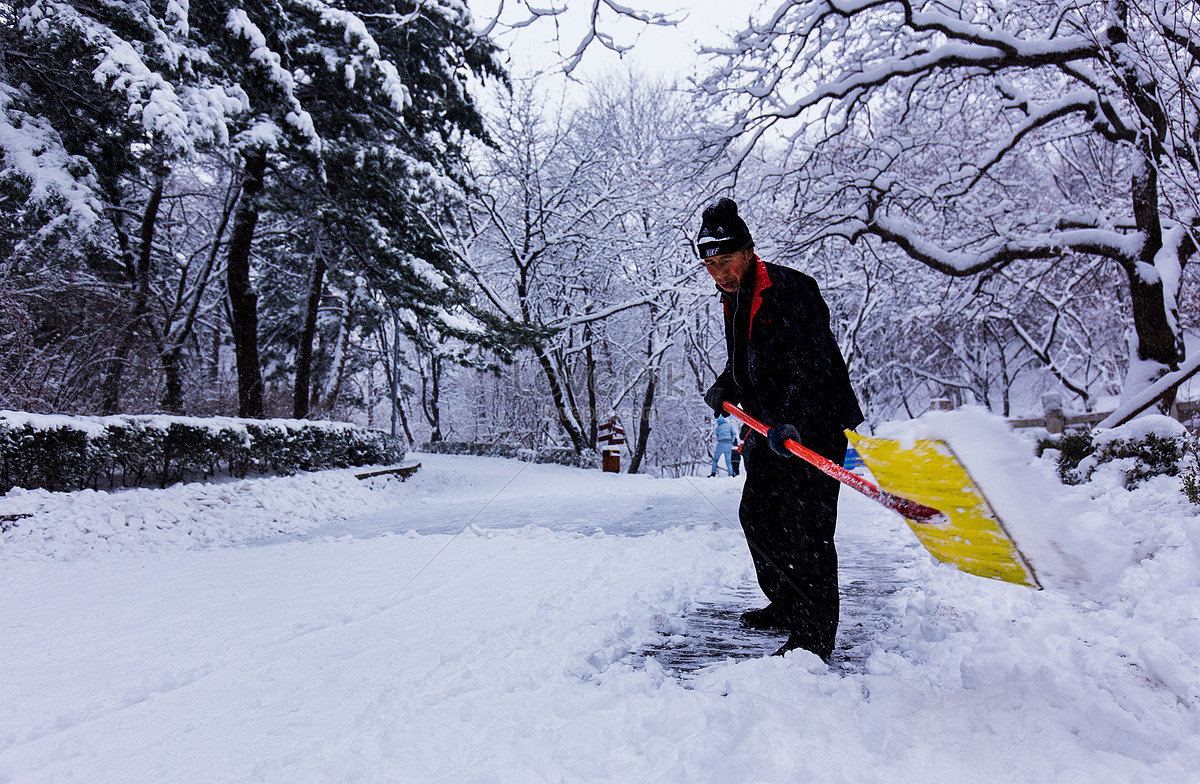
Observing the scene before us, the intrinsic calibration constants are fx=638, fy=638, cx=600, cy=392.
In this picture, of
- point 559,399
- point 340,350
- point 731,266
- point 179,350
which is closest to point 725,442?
point 559,399

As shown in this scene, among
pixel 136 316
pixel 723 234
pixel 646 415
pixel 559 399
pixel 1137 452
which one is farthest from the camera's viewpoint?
pixel 646 415

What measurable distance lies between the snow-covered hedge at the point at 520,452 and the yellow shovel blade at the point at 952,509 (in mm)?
15685

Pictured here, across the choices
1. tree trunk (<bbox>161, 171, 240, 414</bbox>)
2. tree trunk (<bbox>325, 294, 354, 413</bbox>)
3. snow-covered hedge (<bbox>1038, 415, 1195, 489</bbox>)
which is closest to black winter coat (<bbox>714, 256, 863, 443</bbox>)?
snow-covered hedge (<bbox>1038, 415, 1195, 489</bbox>)

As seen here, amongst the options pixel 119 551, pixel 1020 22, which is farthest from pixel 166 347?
pixel 1020 22

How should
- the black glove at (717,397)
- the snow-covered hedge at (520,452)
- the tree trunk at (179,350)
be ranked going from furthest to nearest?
the snow-covered hedge at (520,452), the tree trunk at (179,350), the black glove at (717,397)

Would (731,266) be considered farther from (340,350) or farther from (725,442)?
(340,350)

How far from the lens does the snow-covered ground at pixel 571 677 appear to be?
1.72 meters

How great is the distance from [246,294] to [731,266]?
462 inches

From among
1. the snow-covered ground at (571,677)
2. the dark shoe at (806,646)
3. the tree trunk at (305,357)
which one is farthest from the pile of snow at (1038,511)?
the tree trunk at (305,357)

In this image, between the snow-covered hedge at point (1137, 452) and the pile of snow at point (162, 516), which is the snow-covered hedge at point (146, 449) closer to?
the pile of snow at point (162, 516)

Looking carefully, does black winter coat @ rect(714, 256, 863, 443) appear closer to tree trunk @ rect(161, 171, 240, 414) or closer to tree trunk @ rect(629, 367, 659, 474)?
tree trunk @ rect(161, 171, 240, 414)

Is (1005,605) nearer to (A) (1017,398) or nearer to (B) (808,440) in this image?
(B) (808,440)

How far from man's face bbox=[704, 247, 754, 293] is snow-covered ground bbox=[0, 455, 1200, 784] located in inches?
61.4

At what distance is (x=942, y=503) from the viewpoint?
7.52ft
